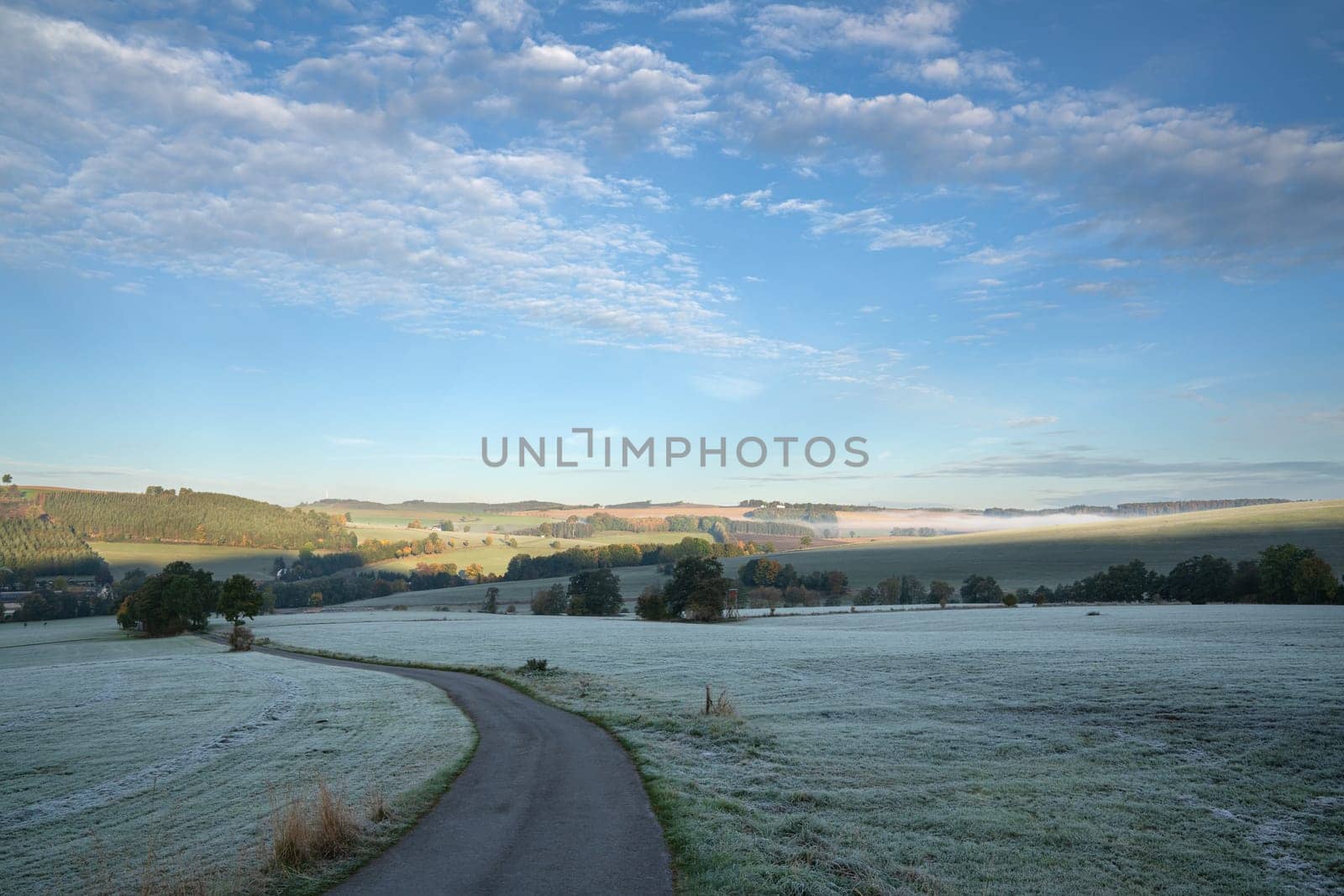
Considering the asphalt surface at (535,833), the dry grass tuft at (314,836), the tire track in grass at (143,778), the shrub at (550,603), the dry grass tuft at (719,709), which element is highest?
the dry grass tuft at (314,836)

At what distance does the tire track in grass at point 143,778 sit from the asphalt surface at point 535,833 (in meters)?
8.52

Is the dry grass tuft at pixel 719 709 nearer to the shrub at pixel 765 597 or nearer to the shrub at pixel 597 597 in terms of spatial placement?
the shrub at pixel 597 597

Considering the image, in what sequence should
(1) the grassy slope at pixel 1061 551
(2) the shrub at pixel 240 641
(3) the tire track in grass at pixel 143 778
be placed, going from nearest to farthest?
1. (3) the tire track in grass at pixel 143 778
2. (2) the shrub at pixel 240 641
3. (1) the grassy slope at pixel 1061 551

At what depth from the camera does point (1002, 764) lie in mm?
19031

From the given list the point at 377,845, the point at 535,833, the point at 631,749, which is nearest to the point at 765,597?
the point at 631,749

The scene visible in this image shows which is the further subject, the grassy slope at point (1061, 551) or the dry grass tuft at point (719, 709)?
the grassy slope at point (1061, 551)

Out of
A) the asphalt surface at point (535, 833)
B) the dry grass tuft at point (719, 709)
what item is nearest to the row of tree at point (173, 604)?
the dry grass tuft at point (719, 709)

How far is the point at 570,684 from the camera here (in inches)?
1342

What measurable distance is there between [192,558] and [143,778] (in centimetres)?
17421

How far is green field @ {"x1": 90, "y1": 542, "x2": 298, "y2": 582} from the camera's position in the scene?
161 m

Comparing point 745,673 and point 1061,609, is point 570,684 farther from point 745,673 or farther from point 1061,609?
point 1061,609

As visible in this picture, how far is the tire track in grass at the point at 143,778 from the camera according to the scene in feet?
59.7

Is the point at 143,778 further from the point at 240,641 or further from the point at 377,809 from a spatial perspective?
the point at 240,641

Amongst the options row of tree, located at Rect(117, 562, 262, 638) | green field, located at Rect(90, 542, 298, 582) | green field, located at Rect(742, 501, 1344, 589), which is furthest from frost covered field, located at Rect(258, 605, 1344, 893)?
green field, located at Rect(90, 542, 298, 582)
